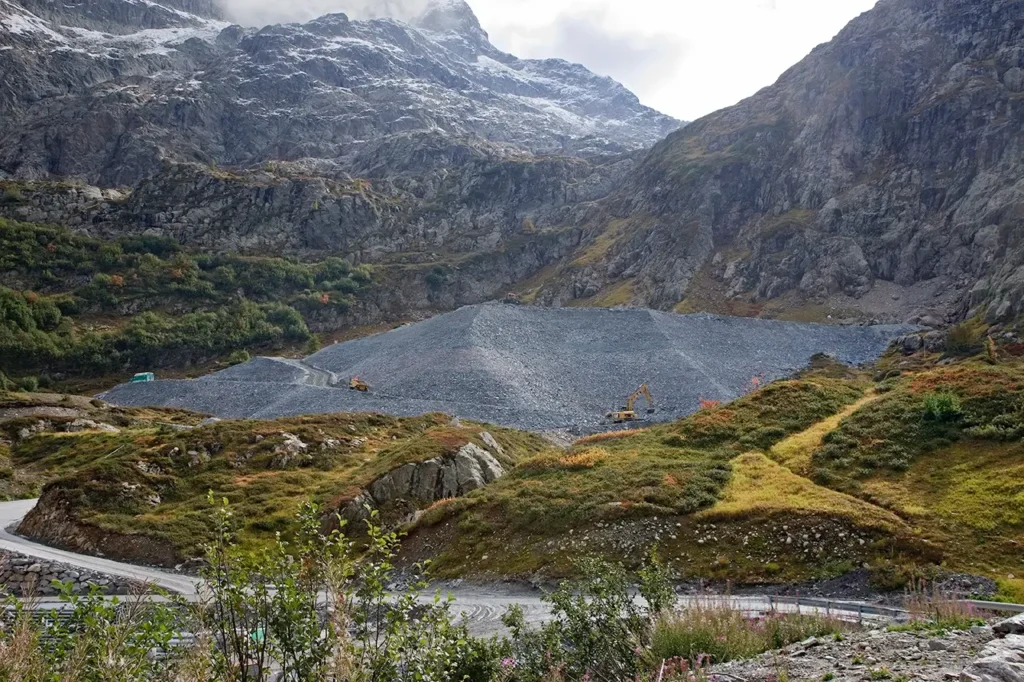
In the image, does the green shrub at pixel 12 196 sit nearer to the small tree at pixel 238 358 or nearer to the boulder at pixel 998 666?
the small tree at pixel 238 358

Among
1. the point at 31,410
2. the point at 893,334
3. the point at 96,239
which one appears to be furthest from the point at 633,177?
the point at 31,410

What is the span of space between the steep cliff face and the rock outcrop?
78.1m

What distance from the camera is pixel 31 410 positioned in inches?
2447

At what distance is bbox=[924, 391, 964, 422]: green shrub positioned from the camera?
92.9 ft

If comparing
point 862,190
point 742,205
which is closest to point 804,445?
point 862,190

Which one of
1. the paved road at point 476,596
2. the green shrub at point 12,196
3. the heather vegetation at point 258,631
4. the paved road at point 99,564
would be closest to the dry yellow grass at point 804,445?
the paved road at point 476,596

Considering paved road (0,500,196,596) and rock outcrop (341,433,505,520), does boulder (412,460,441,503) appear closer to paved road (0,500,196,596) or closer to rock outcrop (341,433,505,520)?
rock outcrop (341,433,505,520)

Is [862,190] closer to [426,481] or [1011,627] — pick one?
[426,481]

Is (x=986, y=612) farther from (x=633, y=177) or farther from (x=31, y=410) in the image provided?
(x=633, y=177)

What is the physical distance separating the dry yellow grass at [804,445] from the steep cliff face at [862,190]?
63055mm

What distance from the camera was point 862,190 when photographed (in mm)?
117750

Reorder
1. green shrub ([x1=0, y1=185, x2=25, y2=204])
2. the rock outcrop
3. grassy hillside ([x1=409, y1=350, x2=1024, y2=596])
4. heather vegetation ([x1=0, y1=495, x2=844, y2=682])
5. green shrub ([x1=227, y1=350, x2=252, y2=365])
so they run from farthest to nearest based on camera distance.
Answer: green shrub ([x1=0, y1=185, x2=25, y2=204]) < green shrub ([x1=227, y1=350, x2=252, y2=365]) < the rock outcrop < grassy hillside ([x1=409, y1=350, x2=1024, y2=596]) < heather vegetation ([x1=0, y1=495, x2=844, y2=682])

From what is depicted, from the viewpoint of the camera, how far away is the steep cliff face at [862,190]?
101500 millimetres

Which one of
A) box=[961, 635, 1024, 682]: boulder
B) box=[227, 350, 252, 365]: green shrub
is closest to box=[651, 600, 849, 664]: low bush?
box=[961, 635, 1024, 682]: boulder
